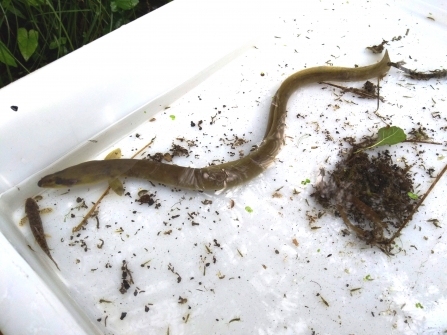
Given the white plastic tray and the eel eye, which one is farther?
the eel eye

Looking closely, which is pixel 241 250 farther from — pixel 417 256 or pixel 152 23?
pixel 152 23

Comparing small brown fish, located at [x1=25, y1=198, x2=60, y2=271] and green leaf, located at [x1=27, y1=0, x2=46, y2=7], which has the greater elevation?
green leaf, located at [x1=27, y1=0, x2=46, y2=7]

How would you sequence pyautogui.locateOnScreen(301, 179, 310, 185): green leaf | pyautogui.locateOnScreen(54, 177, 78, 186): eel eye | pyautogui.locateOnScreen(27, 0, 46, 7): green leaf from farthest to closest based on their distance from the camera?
1. pyautogui.locateOnScreen(301, 179, 310, 185): green leaf
2. pyautogui.locateOnScreen(27, 0, 46, 7): green leaf
3. pyautogui.locateOnScreen(54, 177, 78, 186): eel eye

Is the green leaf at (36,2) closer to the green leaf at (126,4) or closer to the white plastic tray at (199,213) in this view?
the green leaf at (126,4)

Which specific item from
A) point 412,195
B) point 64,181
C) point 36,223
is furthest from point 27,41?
point 412,195

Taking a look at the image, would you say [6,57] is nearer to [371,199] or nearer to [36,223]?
[36,223]

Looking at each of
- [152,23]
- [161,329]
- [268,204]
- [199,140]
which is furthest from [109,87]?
[161,329]

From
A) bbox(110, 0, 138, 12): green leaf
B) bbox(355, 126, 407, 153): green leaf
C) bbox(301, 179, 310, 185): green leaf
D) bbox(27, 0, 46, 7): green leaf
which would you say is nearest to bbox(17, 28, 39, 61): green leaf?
bbox(27, 0, 46, 7): green leaf

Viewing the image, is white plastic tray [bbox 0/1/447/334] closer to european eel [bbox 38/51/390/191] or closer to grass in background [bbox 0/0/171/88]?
european eel [bbox 38/51/390/191]
